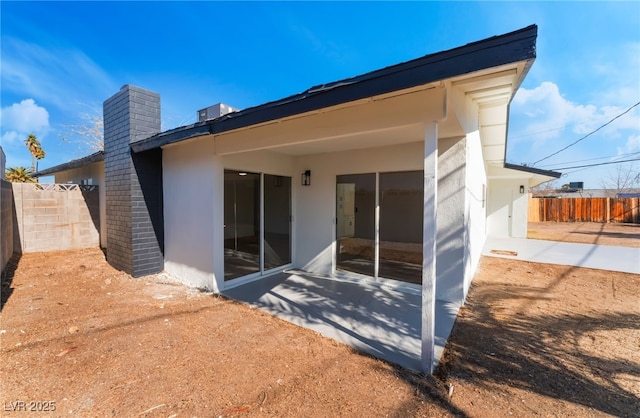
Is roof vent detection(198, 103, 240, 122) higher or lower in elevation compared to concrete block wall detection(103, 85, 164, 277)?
higher

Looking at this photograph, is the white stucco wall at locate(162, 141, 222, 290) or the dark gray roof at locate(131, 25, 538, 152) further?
the white stucco wall at locate(162, 141, 222, 290)

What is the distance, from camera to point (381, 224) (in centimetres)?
588

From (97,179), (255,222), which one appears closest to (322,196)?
(255,222)

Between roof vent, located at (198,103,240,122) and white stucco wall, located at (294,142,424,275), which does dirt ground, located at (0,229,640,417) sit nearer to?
white stucco wall, located at (294,142,424,275)

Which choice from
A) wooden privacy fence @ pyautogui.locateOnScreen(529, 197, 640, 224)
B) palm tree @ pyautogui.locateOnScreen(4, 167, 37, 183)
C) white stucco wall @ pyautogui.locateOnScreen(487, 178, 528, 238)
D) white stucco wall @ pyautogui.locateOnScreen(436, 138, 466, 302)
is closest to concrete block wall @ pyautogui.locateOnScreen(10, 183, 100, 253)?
white stucco wall @ pyautogui.locateOnScreen(436, 138, 466, 302)

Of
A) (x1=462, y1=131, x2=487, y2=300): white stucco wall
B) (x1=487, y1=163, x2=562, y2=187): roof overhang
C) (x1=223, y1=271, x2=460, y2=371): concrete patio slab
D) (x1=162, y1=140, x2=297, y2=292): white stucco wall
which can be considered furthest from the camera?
(x1=487, y1=163, x2=562, y2=187): roof overhang

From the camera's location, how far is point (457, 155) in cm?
466

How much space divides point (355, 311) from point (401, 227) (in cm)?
217

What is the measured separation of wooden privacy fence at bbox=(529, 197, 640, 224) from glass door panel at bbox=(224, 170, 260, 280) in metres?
23.6

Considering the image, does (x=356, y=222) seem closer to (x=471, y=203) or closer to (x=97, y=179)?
(x=471, y=203)

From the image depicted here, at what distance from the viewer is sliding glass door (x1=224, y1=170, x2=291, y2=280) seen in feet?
18.9

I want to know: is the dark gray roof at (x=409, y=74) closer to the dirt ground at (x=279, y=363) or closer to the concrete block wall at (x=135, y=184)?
the dirt ground at (x=279, y=363)

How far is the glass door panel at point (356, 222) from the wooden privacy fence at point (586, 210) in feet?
71.4

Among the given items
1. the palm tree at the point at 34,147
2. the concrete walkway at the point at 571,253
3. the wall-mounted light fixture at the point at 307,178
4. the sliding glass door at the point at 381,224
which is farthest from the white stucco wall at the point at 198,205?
the palm tree at the point at 34,147
